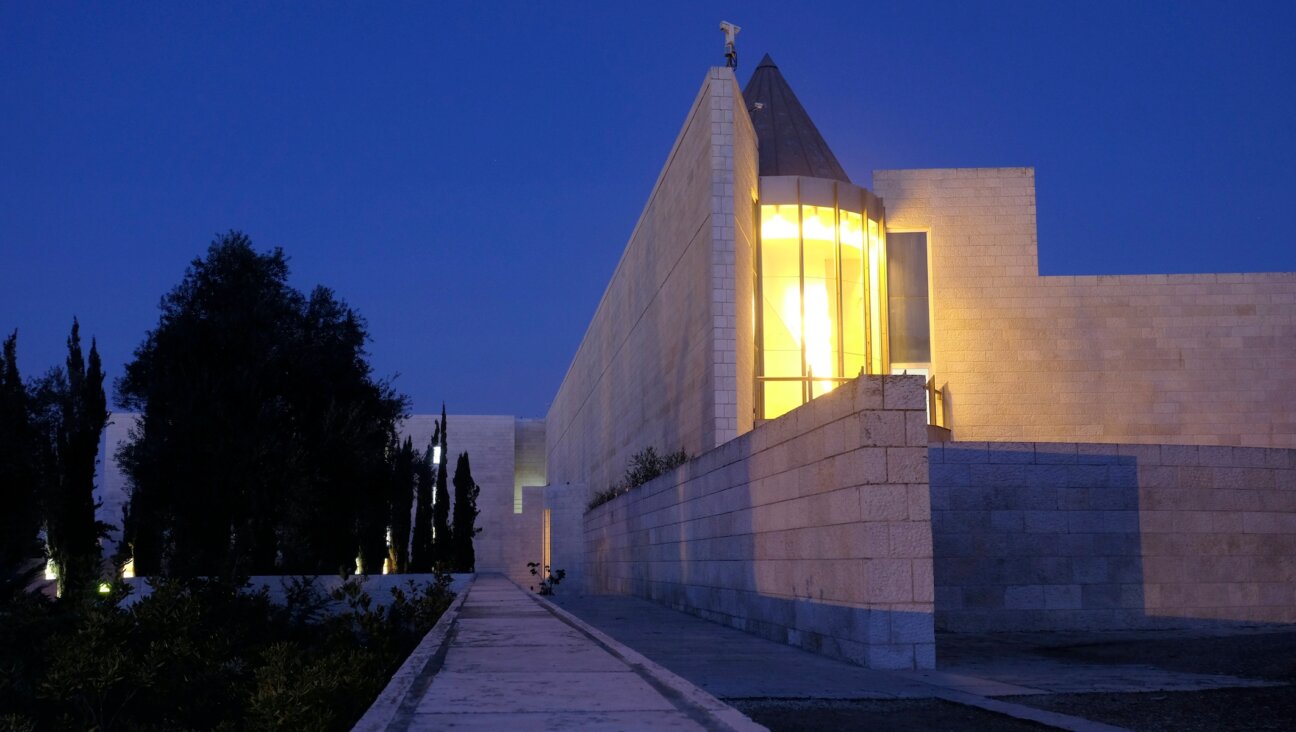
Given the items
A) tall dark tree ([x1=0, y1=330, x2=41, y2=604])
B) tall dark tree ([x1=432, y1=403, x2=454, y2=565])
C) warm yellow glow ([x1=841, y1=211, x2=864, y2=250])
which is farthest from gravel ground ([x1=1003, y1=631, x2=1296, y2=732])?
tall dark tree ([x1=432, y1=403, x2=454, y2=565])

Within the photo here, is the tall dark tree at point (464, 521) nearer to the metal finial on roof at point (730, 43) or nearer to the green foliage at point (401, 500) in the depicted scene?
the green foliage at point (401, 500)

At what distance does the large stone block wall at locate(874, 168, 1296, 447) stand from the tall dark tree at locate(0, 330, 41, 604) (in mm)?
18997

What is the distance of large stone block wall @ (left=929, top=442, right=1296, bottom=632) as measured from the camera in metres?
13.4

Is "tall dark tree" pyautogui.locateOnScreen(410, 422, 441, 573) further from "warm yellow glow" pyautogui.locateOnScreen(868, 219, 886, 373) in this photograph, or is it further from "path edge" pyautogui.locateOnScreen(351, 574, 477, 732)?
"path edge" pyautogui.locateOnScreen(351, 574, 477, 732)

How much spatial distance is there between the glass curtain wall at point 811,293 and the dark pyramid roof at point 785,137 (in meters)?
1.60

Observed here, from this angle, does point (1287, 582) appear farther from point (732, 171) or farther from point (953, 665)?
point (732, 171)

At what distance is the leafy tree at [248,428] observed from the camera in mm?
23016

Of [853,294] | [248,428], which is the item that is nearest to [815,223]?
[853,294]

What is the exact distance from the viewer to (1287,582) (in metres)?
14.0

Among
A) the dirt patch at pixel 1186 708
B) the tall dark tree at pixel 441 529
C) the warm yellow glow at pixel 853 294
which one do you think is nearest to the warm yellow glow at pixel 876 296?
the warm yellow glow at pixel 853 294

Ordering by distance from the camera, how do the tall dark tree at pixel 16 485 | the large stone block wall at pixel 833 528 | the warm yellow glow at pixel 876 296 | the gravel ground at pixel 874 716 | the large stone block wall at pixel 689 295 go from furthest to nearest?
1. the warm yellow glow at pixel 876 296
2. the tall dark tree at pixel 16 485
3. the large stone block wall at pixel 689 295
4. the large stone block wall at pixel 833 528
5. the gravel ground at pixel 874 716

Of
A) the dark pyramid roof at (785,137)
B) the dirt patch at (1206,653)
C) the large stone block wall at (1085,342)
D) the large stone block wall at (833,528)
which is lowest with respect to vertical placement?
the dirt patch at (1206,653)

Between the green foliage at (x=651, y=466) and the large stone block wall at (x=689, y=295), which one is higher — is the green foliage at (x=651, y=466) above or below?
below

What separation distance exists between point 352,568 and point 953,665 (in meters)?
19.8
